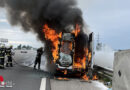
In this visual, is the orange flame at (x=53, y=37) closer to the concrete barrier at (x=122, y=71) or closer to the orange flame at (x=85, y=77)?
the orange flame at (x=85, y=77)

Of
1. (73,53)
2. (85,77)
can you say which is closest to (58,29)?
(73,53)

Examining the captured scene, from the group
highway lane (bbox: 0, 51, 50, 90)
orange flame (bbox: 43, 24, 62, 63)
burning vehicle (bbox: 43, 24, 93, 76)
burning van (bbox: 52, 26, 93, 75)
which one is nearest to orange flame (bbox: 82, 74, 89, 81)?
burning vehicle (bbox: 43, 24, 93, 76)

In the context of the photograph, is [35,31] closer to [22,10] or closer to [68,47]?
[22,10]

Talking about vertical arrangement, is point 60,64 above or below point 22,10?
below

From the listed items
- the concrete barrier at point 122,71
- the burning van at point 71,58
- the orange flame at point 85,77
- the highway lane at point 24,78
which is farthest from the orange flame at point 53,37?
the concrete barrier at point 122,71

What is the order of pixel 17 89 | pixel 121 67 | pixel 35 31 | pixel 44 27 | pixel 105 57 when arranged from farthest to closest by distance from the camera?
1. pixel 105 57
2. pixel 35 31
3. pixel 44 27
4. pixel 17 89
5. pixel 121 67

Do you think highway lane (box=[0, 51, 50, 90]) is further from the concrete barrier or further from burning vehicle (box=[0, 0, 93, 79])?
the concrete barrier

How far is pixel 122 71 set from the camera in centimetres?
310

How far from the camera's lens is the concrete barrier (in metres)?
2.95

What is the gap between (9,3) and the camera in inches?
605

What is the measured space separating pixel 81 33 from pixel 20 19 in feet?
20.9

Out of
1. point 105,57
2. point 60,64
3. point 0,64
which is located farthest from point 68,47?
point 105,57

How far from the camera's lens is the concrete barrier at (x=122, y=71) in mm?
2951

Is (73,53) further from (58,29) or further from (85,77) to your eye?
(58,29)
